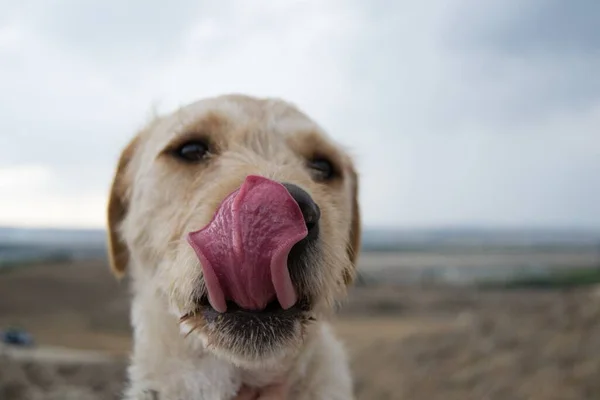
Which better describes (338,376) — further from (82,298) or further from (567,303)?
(82,298)

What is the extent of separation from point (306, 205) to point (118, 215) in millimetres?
1719

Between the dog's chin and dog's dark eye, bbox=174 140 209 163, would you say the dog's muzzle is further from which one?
dog's dark eye, bbox=174 140 209 163

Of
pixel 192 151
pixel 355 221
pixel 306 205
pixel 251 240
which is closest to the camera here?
pixel 251 240

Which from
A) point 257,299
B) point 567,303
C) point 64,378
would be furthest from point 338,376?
point 567,303

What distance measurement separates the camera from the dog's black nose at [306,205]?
1.79 m

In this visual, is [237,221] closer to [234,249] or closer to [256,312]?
[234,249]

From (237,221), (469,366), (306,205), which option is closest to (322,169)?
(306,205)

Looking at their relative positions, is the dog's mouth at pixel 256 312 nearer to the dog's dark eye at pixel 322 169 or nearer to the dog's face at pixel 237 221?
the dog's face at pixel 237 221

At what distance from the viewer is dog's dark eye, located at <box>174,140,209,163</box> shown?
2.60 m

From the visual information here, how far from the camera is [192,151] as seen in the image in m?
2.62

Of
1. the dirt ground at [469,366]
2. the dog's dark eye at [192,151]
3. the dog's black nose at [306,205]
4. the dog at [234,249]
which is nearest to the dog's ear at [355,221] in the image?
the dog at [234,249]

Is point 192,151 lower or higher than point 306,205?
higher

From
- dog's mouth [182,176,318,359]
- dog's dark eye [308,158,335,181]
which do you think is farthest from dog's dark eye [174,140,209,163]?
dog's mouth [182,176,318,359]

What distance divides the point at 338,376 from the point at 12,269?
4557 cm
